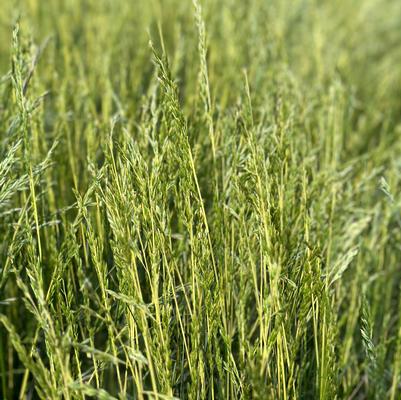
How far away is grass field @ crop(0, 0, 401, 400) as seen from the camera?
1040 millimetres

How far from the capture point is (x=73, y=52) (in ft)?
7.20

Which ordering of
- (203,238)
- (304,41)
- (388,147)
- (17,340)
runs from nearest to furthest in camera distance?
(17,340)
(203,238)
(388,147)
(304,41)

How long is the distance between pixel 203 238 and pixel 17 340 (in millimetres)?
365

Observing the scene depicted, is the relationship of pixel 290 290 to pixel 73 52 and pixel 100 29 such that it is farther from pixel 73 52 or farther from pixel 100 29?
pixel 100 29

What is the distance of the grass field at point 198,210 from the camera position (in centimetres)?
104

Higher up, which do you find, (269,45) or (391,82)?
(269,45)

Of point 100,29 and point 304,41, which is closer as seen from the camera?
point 100,29

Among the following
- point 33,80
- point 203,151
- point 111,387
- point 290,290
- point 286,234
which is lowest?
point 111,387

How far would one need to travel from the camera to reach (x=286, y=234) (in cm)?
108

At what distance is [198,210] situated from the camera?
1.13 meters

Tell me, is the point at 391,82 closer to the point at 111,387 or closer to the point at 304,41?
the point at 304,41

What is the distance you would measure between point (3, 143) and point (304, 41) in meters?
1.67

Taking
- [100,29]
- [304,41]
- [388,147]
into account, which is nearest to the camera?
[388,147]

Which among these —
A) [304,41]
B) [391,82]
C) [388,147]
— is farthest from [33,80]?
[391,82]
